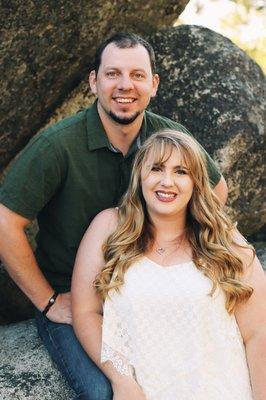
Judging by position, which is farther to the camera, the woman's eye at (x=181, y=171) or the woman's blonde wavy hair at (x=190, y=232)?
the woman's eye at (x=181, y=171)

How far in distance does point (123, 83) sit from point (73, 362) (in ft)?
5.15

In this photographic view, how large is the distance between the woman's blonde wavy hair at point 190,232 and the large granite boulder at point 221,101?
1.27 metres

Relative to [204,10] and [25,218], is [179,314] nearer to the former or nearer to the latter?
[25,218]

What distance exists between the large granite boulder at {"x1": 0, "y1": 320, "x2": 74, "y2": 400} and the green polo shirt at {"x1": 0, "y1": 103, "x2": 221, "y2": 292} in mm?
406

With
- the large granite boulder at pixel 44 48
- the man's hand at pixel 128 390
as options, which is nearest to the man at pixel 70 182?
the man's hand at pixel 128 390

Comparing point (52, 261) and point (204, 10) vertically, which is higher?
point (204, 10)

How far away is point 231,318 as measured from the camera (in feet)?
10.9

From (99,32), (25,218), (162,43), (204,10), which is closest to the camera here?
(25,218)

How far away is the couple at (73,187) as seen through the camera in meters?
3.53

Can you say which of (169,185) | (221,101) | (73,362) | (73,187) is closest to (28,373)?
(73,362)

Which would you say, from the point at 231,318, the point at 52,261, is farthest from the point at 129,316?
the point at 52,261

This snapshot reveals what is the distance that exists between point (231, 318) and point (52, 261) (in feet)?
3.74

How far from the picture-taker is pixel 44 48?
14.5 feet

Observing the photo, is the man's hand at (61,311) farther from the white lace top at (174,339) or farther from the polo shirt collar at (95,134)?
the polo shirt collar at (95,134)
